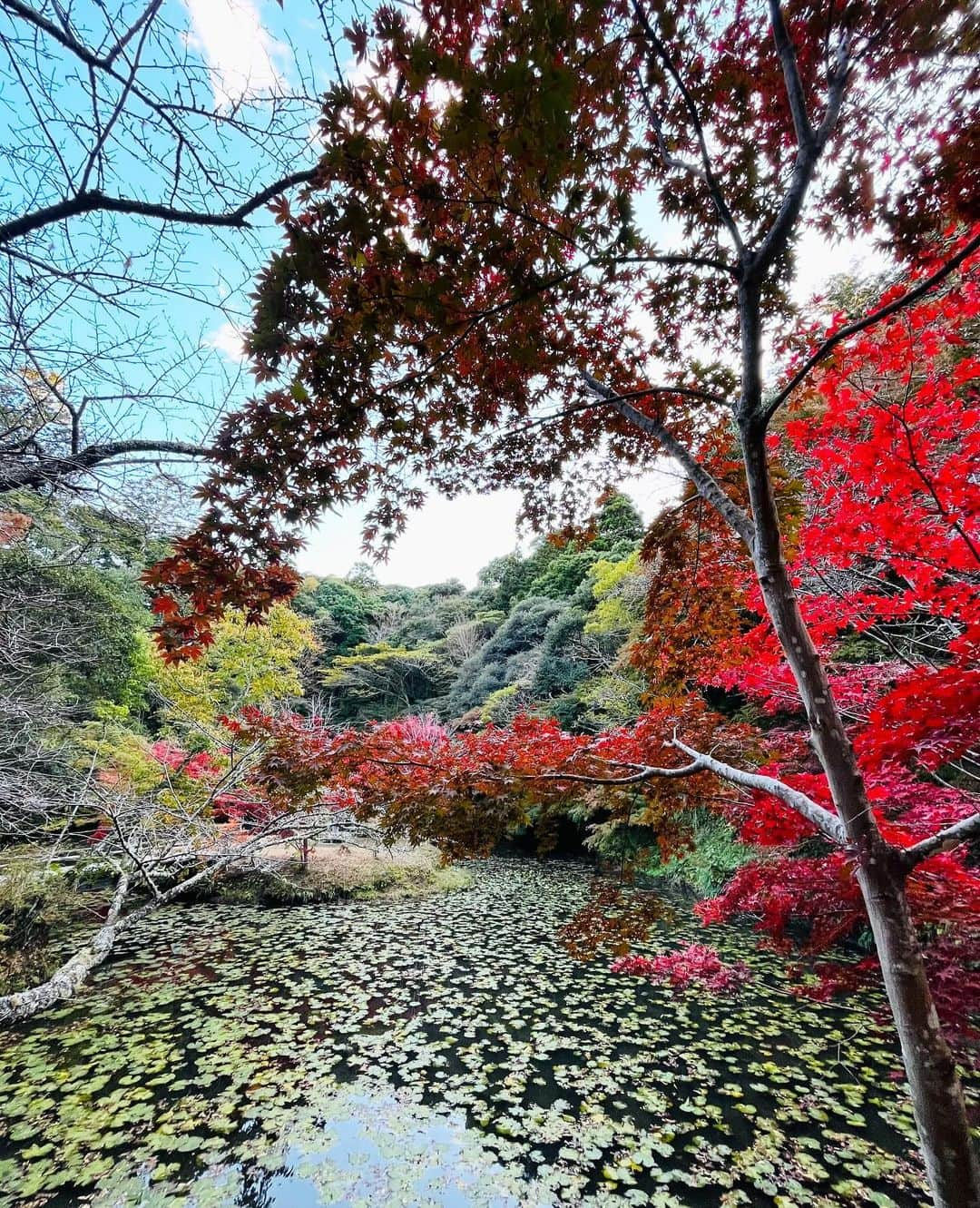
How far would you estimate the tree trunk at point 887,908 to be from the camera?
1402 millimetres

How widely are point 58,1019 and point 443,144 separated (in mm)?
6266

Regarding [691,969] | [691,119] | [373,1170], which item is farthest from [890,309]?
[691,969]

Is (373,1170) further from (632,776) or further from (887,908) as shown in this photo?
(887,908)

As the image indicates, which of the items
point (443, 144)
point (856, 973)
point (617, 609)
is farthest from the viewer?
point (617, 609)

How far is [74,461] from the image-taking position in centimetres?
222

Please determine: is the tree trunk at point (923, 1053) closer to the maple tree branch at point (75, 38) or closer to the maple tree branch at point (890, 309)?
the maple tree branch at point (890, 309)

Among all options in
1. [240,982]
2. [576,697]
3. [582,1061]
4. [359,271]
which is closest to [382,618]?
[576,697]

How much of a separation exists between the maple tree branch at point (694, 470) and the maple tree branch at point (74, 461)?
2.18 meters

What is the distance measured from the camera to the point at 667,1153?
250cm

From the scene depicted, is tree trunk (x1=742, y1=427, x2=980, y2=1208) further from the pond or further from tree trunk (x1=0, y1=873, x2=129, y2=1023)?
tree trunk (x1=0, y1=873, x2=129, y2=1023)

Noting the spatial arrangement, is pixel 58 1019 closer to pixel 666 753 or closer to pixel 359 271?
pixel 666 753

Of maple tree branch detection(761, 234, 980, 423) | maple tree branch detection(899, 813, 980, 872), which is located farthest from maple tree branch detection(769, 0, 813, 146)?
maple tree branch detection(899, 813, 980, 872)

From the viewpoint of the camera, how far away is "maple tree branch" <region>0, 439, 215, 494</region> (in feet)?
6.97

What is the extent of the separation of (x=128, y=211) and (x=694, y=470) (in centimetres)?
266
